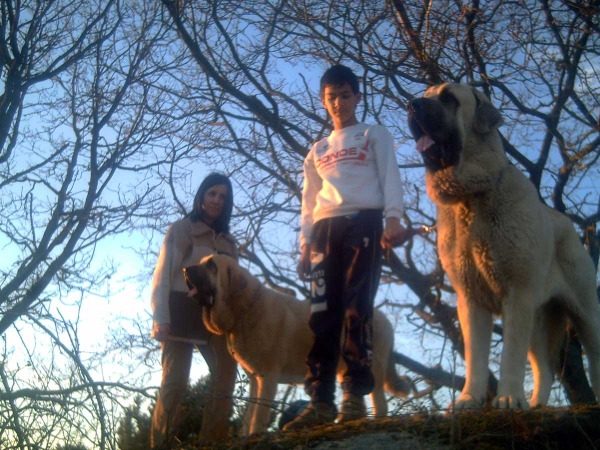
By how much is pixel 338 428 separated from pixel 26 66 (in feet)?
20.9

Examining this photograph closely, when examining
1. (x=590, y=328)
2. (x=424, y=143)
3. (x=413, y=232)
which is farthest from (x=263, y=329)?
(x=590, y=328)

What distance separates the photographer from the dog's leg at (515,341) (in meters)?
A: 3.20

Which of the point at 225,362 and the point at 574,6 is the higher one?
the point at 574,6

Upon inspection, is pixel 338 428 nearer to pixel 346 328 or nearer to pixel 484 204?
pixel 346 328

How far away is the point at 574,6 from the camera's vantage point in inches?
241

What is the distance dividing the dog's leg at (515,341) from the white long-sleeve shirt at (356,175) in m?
0.75

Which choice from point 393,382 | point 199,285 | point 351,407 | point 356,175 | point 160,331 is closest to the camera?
point 351,407

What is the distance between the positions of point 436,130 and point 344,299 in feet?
3.39

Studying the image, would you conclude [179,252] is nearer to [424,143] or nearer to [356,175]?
[356,175]

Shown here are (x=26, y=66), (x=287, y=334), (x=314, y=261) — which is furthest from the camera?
(x=26, y=66)

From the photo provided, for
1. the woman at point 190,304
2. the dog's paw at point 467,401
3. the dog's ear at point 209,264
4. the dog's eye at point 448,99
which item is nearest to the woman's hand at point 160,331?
the woman at point 190,304

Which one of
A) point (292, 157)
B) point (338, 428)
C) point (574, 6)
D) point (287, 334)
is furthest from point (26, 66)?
point (338, 428)

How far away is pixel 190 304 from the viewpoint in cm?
463

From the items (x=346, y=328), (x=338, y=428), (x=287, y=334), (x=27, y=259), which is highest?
(x=27, y=259)
